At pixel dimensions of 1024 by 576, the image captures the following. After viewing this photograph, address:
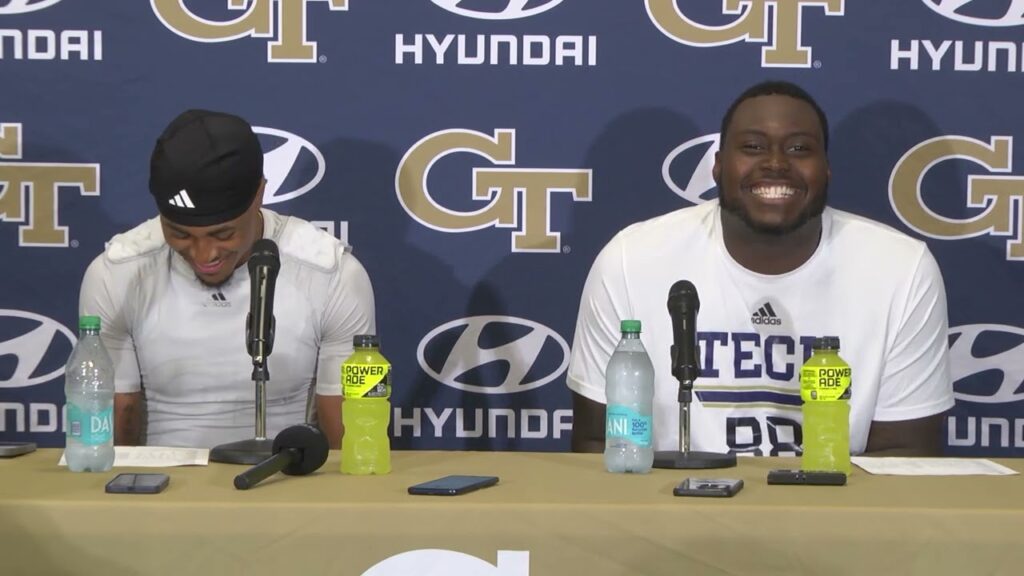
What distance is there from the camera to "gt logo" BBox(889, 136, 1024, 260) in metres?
3.15

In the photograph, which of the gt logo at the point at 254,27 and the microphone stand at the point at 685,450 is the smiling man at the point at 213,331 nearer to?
the gt logo at the point at 254,27

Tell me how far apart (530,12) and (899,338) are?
122cm

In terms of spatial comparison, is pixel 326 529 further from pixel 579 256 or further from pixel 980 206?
pixel 980 206

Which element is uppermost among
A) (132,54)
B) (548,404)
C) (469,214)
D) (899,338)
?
(132,54)

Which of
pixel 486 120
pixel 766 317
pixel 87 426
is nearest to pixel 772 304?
pixel 766 317

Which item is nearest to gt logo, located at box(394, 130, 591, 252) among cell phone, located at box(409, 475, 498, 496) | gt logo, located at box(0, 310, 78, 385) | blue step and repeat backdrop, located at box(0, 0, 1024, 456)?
blue step and repeat backdrop, located at box(0, 0, 1024, 456)

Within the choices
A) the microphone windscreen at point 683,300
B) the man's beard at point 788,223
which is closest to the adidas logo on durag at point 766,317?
the man's beard at point 788,223

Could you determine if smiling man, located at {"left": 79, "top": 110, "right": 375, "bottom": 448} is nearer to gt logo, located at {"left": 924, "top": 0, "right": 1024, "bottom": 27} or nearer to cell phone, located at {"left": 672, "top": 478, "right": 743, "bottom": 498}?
cell phone, located at {"left": 672, "top": 478, "right": 743, "bottom": 498}

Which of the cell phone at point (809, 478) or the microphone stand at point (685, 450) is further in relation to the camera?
the microphone stand at point (685, 450)

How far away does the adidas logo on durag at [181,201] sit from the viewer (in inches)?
98.1

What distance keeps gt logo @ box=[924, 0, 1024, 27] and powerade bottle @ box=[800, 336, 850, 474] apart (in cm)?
147

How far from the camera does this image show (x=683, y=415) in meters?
2.04

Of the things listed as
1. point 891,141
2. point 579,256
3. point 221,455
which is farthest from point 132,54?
point 891,141

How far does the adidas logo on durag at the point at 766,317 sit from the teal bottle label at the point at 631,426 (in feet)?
2.36
